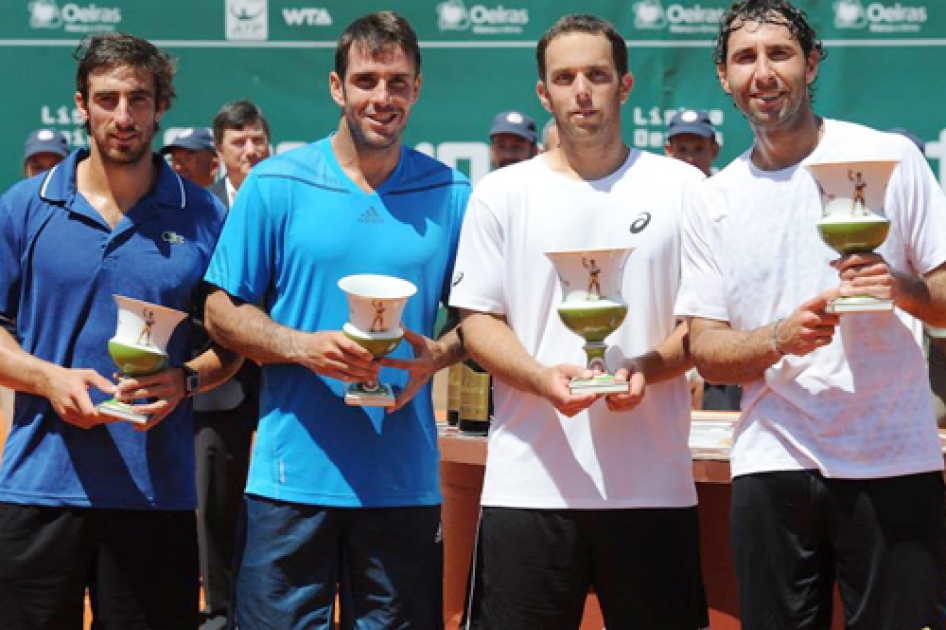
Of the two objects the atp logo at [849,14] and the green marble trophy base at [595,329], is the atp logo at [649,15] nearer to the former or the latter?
the atp logo at [849,14]

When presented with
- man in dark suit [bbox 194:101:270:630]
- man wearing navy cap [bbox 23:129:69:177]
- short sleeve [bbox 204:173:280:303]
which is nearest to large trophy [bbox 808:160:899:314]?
short sleeve [bbox 204:173:280:303]

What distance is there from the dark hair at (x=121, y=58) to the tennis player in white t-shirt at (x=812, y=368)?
1.79 metres

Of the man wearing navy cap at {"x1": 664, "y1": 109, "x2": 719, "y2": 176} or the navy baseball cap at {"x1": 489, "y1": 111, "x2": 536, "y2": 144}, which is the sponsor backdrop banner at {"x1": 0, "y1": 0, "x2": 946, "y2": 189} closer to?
the navy baseball cap at {"x1": 489, "y1": 111, "x2": 536, "y2": 144}

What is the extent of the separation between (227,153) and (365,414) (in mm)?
3904

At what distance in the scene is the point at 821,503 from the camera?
4.29 metres

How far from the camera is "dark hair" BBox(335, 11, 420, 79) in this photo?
4930mm

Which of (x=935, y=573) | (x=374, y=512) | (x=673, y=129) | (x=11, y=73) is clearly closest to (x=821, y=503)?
(x=935, y=573)

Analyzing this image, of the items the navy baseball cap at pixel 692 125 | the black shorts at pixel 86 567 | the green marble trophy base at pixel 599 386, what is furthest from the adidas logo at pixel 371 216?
the navy baseball cap at pixel 692 125

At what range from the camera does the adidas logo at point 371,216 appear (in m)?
4.86

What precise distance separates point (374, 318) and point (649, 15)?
5671 mm

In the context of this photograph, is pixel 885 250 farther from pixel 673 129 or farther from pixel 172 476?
pixel 673 129

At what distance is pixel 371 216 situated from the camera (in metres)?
4.88

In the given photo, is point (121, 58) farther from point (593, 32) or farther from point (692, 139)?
point (692, 139)

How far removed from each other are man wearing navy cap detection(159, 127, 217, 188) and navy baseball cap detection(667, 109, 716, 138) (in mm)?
2593
